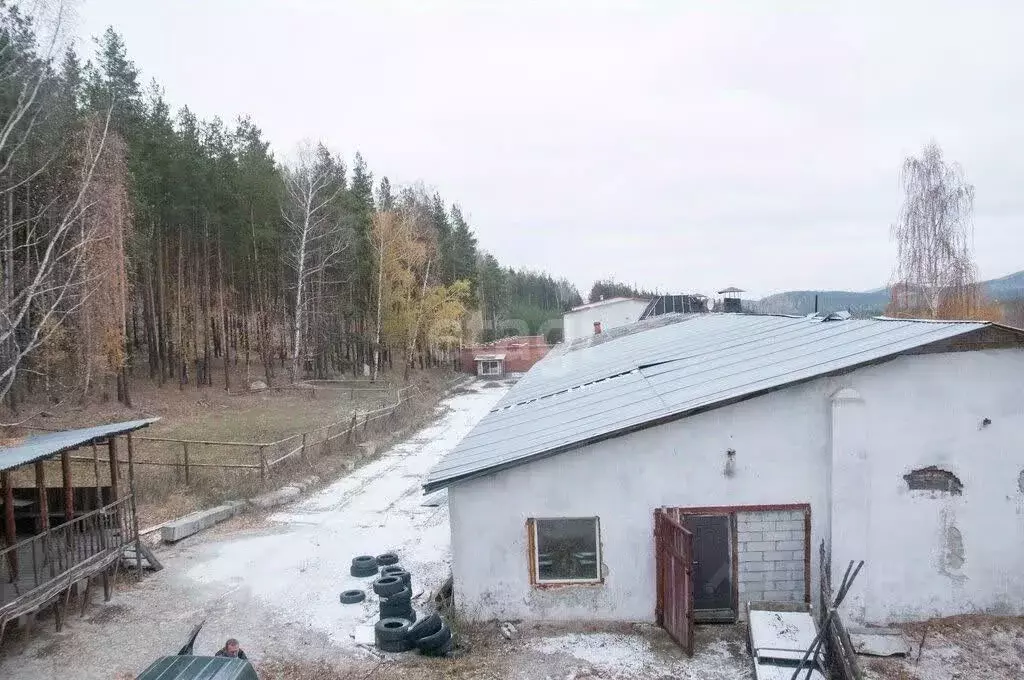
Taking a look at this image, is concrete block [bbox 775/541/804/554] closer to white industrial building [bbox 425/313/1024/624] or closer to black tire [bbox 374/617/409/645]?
white industrial building [bbox 425/313/1024/624]

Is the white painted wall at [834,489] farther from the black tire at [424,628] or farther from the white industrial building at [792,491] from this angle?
the black tire at [424,628]

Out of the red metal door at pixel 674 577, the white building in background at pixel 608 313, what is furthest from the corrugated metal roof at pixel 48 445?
the white building in background at pixel 608 313

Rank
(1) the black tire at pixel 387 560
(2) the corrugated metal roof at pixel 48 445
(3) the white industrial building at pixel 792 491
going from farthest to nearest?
1. (1) the black tire at pixel 387 560
2. (3) the white industrial building at pixel 792 491
3. (2) the corrugated metal roof at pixel 48 445

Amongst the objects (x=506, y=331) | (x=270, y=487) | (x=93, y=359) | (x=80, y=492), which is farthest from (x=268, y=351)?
(x=506, y=331)

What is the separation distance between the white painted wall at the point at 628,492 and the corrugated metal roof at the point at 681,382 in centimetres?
28

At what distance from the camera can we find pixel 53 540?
1102 centimetres

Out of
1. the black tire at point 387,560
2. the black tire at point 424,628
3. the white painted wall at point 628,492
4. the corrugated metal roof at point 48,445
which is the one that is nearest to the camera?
the corrugated metal roof at point 48,445

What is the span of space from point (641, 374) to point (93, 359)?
20.4 meters

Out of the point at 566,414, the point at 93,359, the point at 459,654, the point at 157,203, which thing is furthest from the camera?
the point at 157,203

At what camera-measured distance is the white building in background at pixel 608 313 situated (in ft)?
181

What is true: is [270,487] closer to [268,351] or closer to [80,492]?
[80,492]

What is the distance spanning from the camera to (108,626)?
32.6 feet

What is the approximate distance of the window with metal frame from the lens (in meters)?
9.37

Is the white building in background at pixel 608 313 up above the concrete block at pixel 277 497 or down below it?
above
